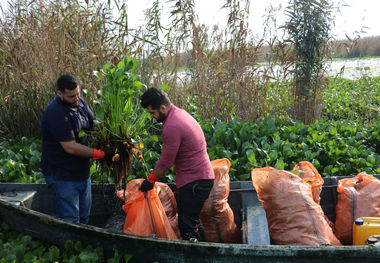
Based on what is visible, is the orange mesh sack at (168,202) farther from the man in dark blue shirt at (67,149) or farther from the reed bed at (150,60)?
the reed bed at (150,60)

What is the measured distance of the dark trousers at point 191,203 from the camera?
9.48 feet

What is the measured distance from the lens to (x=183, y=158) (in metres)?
2.87

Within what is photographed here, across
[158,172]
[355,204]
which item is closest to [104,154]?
[158,172]

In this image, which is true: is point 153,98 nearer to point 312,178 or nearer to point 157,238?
point 157,238

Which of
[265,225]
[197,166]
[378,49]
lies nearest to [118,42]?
[197,166]

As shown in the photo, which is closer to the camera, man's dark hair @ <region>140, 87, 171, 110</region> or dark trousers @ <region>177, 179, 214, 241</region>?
man's dark hair @ <region>140, 87, 171, 110</region>

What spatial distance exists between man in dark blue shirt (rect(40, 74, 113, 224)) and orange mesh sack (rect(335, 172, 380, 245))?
2.00 metres

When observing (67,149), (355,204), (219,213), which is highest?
(67,149)

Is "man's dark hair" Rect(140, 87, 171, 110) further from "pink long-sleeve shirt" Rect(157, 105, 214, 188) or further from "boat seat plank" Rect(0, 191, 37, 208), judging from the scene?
"boat seat plank" Rect(0, 191, 37, 208)

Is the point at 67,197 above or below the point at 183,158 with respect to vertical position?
below

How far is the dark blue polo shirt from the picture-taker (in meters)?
2.92

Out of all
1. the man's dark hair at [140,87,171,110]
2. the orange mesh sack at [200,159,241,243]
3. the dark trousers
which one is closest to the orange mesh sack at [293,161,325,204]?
the orange mesh sack at [200,159,241,243]

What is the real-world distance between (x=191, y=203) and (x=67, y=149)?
3.41 ft

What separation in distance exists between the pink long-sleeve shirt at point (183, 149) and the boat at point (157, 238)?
21.0 inches
